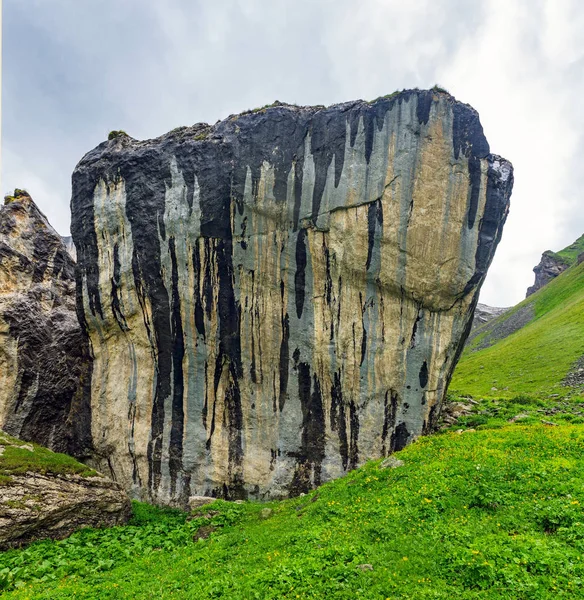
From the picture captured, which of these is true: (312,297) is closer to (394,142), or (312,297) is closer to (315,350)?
(315,350)

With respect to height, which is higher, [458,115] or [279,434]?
[458,115]

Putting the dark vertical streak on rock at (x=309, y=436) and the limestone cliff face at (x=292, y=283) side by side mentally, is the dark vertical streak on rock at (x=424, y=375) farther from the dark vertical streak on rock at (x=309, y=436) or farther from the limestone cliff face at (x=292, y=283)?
the dark vertical streak on rock at (x=309, y=436)

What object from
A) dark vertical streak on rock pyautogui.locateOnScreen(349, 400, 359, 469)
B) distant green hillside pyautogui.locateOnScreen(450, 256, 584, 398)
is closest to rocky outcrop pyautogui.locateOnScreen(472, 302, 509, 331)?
distant green hillside pyautogui.locateOnScreen(450, 256, 584, 398)

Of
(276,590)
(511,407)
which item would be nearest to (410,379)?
(511,407)

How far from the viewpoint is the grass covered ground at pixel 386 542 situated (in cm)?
918

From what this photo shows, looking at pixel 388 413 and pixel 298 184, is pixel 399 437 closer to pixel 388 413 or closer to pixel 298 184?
pixel 388 413

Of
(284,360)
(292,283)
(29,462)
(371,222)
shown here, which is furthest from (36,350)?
(371,222)

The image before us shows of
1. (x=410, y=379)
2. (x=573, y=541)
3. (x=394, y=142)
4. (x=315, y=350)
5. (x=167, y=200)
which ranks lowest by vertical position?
(x=573, y=541)

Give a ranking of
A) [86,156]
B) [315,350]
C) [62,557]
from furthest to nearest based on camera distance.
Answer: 1. [86,156]
2. [315,350]
3. [62,557]

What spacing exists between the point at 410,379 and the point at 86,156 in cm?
2533

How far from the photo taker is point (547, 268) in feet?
440

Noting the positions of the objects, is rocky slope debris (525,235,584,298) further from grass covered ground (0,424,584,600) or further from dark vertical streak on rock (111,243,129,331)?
dark vertical streak on rock (111,243,129,331)

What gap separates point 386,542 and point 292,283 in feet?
47.5

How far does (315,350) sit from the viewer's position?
22656 millimetres
